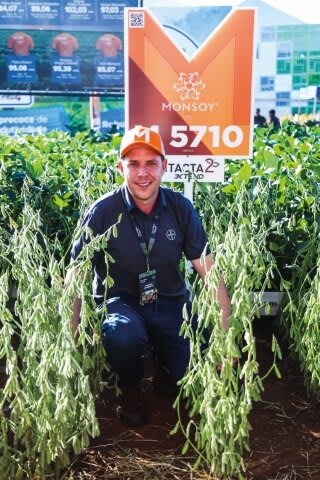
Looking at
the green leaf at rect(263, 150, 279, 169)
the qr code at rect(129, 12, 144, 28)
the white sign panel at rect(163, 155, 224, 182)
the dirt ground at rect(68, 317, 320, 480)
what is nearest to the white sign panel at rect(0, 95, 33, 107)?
the green leaf at rect(263, 150, 279, 169)

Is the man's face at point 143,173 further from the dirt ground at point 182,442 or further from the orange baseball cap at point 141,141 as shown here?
the dirt ground at point 182,442

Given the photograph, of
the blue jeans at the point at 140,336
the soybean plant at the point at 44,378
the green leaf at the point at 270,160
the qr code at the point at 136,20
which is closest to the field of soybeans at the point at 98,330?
the soybean plant at the point at 44,378

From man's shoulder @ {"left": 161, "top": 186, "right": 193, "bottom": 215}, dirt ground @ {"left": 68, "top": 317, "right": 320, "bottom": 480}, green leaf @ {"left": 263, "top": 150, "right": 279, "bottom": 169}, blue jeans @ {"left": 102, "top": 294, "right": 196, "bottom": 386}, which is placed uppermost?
green leaf @ {"left": 263, "top": 150, "right": 279, "bottom": 169}

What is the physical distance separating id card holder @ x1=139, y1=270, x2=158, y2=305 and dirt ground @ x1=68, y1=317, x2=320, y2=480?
52cm

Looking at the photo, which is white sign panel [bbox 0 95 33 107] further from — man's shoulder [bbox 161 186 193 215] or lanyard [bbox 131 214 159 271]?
lanyard [bbox 131 214 159 271]

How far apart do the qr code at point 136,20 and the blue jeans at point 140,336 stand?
1.61 m

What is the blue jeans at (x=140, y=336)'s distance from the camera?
297 cm

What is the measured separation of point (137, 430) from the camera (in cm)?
302

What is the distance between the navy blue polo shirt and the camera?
3.12 metres

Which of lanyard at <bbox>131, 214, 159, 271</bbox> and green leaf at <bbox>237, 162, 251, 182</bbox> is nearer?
lanyard at <bbox>131, 214, 159, 271</bbox>

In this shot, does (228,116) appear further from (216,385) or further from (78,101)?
(78,101)

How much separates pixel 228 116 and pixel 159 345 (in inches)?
57.1

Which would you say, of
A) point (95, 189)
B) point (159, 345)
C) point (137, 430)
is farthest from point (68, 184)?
point (137, 430)

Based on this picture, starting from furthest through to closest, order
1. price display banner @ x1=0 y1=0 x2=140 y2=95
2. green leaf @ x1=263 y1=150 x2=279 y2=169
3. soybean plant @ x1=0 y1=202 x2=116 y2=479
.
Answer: price display banner @ x1=0 y1=0 x2=140 y2=95 → green leaf @ x1=263 y1=150 x2=279 y2=169 → soybean plant @ x1=0 y1=202 x2=116 y2=479
